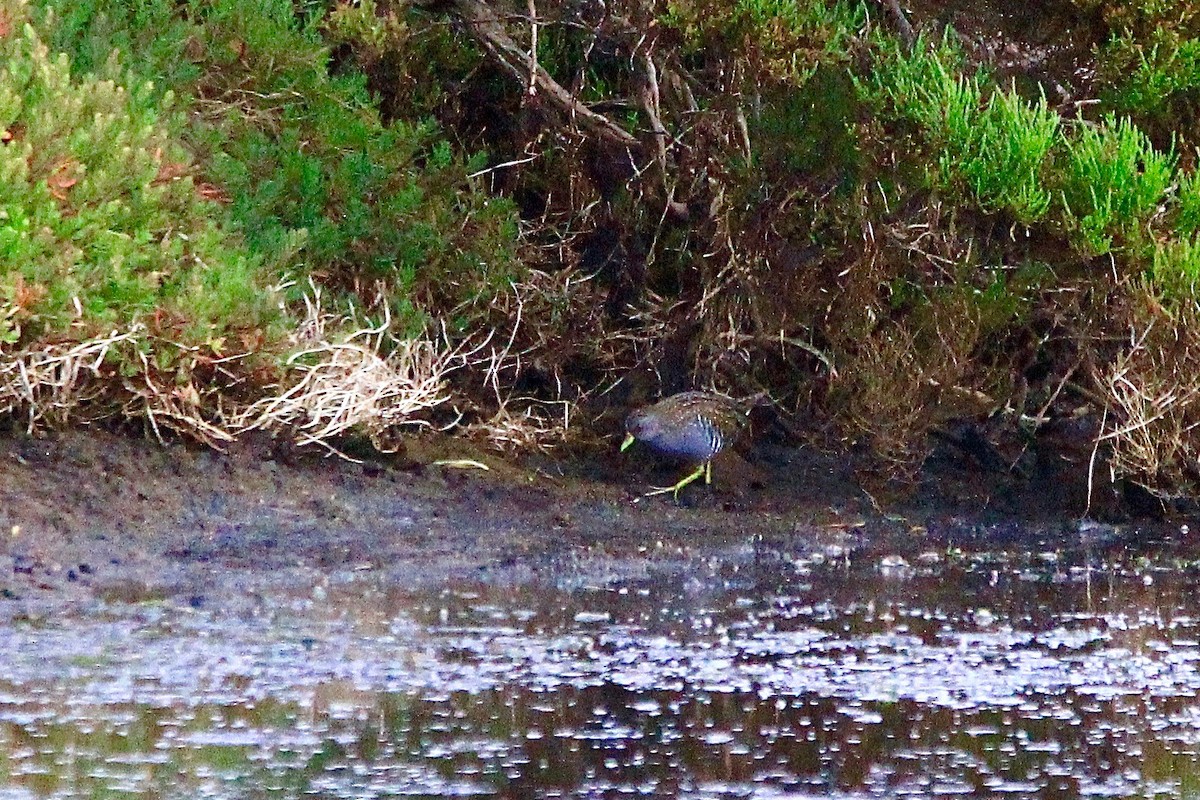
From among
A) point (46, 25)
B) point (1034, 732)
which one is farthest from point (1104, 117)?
point (46, 25)

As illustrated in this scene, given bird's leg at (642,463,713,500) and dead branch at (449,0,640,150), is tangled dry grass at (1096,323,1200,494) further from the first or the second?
dead branch at (449,0,640,150)

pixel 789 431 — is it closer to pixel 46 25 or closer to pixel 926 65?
pixel 926 65

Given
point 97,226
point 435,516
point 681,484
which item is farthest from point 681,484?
point 97,226

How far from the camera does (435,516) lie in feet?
21.9

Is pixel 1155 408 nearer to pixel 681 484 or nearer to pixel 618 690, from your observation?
pixel 681 484

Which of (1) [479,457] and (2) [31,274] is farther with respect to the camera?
(1) [479,457]

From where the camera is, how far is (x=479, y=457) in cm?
732

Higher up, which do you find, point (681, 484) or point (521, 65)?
point (521, 65)

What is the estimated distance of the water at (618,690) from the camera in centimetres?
372

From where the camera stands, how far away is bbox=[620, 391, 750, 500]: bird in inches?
279

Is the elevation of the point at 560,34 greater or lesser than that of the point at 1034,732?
greater

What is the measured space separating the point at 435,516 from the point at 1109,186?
103 inches

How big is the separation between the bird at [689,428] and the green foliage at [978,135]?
47.5 inches

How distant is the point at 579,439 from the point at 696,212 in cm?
110
